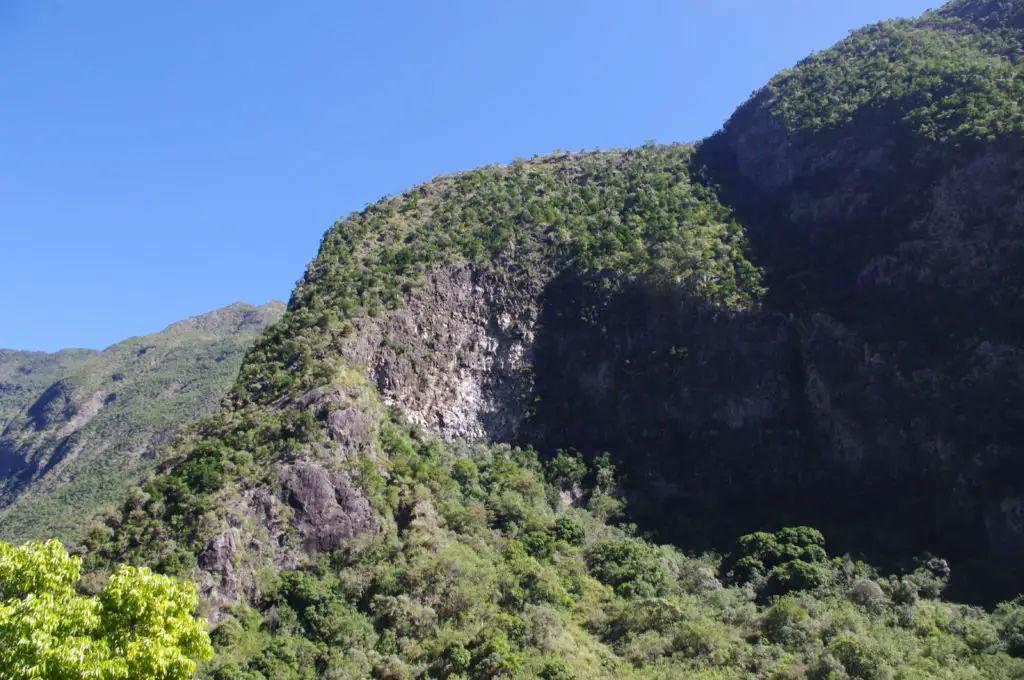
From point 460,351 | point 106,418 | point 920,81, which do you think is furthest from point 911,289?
point 106,418

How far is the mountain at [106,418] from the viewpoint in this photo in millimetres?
84375

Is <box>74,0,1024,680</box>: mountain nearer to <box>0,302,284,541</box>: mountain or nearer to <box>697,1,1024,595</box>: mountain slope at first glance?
<box>697,1,1024,595</box>: mountain slope

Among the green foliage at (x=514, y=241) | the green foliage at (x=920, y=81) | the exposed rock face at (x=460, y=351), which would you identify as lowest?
the exposed rock face at (x=460, y=351)

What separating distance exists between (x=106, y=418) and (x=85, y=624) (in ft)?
379

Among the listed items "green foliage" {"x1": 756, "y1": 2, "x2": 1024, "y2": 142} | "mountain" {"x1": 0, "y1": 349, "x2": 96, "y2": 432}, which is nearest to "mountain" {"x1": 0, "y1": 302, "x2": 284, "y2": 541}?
"mountain" {"x1": 0, "y1": 349, "x2": 96, "y2": 432}

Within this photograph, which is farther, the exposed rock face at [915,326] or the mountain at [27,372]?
the mountain at [27,372]

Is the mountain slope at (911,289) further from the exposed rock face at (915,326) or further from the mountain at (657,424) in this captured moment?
the mountain at (657,424)

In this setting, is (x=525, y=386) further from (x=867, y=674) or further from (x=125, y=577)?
(x=125, y=577)

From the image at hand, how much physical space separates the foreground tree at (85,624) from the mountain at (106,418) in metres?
54.2

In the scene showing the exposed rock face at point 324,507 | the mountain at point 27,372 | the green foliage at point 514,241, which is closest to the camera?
the exposed rock face at point 324,507

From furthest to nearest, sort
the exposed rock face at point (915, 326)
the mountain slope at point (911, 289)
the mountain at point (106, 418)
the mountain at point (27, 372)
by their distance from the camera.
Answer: the mountain at point (27, 372) < the mountain at point (106, 418) < the mountain slope at point (911, 289) < the exposed rock face at point (915, 326)

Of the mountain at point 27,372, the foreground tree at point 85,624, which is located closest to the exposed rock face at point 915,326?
the foreground tree at point 85,624

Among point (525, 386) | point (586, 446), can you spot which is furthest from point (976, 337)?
point (525, 386)

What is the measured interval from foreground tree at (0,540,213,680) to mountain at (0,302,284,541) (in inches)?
2134
